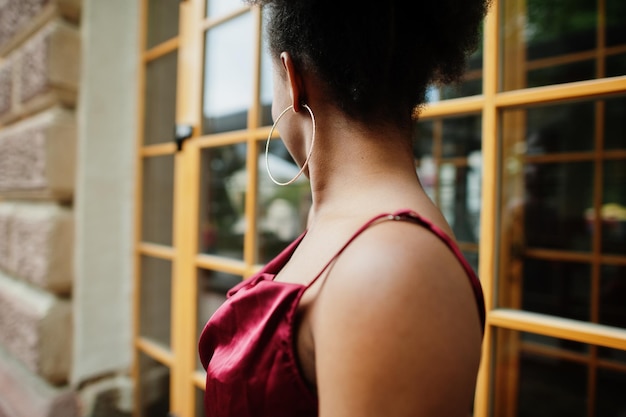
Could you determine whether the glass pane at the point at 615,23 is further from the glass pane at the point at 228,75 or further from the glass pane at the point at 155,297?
the glass pane at the point at 155,297

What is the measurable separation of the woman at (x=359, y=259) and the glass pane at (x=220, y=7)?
0.96m

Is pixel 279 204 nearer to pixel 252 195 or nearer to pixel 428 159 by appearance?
pixel 252 195

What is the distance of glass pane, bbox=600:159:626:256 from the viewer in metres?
2.22

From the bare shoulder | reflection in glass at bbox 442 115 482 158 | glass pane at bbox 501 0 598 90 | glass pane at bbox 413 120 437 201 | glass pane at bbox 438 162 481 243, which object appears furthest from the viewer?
glass pane at bbox 413 120 437 201

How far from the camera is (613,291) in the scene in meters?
2.21

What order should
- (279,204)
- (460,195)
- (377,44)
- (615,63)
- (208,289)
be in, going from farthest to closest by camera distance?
(460,195) → (279,204) → (615,63) → (208,289) → (377,44)

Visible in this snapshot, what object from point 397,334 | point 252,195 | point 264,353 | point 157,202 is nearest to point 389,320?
point 397,334

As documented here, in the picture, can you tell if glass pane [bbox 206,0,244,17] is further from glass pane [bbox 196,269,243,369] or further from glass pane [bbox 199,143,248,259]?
glass pane [bbox 196,269,243,369]

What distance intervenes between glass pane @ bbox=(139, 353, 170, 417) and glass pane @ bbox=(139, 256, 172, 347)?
0.38 feet

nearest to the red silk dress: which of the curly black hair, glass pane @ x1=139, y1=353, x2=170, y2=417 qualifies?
the curly black hair

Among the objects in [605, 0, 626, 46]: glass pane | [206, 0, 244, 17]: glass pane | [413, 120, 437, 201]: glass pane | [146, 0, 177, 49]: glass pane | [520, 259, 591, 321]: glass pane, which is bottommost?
[520, 259, 591, 321]: glass pane

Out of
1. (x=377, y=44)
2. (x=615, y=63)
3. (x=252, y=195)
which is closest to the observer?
(x=377, y=44)

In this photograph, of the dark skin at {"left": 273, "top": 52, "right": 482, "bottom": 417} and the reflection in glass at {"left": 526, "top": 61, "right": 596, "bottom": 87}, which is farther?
the reflection in glass at {"left": 526, "top": 61, "right": 596, "bottom": 87}

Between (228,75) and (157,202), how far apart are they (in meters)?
0.65
